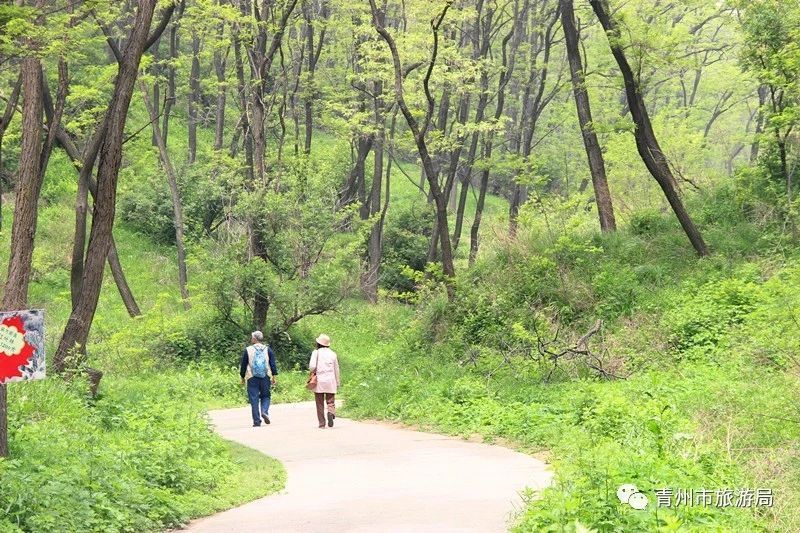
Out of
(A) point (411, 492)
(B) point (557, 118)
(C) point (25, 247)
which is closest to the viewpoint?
(A) point (411, 492)

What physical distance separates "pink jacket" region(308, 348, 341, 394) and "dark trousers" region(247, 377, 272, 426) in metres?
1.37

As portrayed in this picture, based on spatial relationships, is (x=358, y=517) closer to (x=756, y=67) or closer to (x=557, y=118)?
(x=756, y=67)

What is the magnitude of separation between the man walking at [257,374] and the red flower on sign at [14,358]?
917 cm

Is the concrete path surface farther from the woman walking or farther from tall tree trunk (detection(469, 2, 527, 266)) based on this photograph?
tall tree trunk (detection(469, 2, 527, 266))

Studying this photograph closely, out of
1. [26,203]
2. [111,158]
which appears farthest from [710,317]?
[26,203]

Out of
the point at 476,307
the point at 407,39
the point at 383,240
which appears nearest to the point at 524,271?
the point at 476,307

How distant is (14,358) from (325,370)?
873 cm

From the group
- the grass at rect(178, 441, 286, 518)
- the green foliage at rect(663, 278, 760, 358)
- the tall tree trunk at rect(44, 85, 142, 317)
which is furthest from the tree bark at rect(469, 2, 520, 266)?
the grass at rect(178, 441, 286, 518)

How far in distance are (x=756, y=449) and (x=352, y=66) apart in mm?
33969

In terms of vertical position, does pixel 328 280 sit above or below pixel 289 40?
below

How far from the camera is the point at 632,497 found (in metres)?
7.07

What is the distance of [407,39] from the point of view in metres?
30.5

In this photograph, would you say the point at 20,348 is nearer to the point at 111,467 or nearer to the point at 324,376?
the point at 111,467

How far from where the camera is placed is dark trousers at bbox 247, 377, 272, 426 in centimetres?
1759
